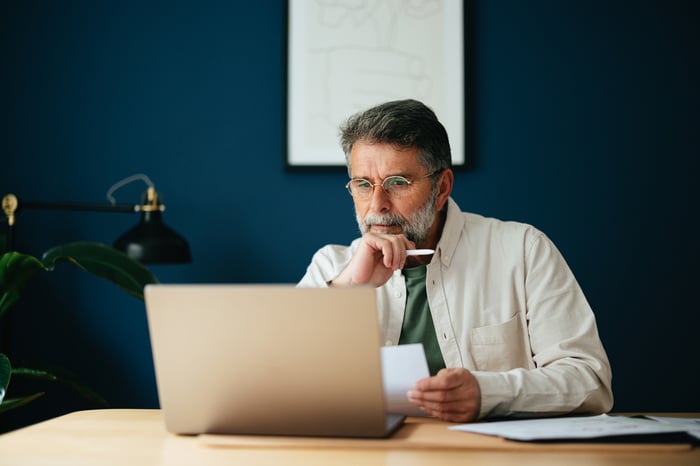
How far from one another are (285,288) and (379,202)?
83 cm

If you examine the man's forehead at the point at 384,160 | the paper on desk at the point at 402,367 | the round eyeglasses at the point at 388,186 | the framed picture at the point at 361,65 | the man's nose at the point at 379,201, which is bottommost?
the paper on desk at the point at 402,367

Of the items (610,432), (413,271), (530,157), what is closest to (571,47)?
(530,157)

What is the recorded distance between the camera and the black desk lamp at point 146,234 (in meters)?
2.27

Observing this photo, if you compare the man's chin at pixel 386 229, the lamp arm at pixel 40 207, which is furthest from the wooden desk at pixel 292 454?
the lamp arm at pixel 40 207

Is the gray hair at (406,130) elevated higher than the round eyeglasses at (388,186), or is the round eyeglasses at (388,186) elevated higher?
the gray hair at (406,130)

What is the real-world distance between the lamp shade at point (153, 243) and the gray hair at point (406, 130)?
75cm

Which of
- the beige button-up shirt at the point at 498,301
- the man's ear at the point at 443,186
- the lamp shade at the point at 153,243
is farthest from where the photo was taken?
the lamp shade at the point at 153,243

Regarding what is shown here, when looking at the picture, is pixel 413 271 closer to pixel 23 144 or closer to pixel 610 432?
pixel 610 432

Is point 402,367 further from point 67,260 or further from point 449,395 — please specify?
point 67,260

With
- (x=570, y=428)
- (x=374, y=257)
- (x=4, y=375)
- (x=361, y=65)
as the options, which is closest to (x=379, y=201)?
(x=374, y=257)

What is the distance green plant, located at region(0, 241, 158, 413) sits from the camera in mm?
2098

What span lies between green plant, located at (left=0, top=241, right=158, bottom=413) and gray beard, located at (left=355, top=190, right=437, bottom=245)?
30.2 inches

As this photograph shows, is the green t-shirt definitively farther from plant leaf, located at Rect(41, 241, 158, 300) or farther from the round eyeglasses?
plant leaf, located at Rect(41, 241, 158, 300)

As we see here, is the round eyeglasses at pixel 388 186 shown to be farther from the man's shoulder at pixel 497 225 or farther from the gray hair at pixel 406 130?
the man's shoulder at pixel 497 225
